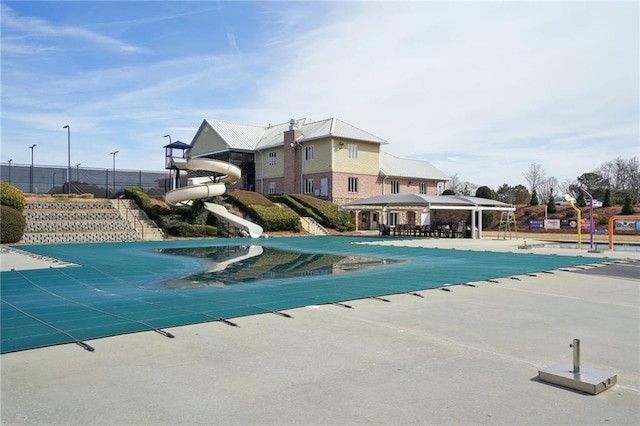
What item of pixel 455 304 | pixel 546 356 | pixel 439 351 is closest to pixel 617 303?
pixel 455 304

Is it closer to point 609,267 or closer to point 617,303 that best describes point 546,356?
point 617,303

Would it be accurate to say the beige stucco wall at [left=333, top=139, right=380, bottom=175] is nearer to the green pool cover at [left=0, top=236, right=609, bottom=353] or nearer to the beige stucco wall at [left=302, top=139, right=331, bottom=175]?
the beige stucco wall at [left=302, top=139, right=331, bottom=175]

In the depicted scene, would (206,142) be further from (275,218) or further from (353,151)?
(275,218)

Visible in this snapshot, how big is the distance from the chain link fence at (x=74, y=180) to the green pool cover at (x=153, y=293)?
28612mm

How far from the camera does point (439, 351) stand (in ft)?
17.6

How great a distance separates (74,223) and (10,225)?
4857 millimetres

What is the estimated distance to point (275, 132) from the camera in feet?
156

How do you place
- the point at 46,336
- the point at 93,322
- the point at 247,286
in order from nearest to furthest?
the point at 46,336 < the point at 93,322 < the point at 247,286

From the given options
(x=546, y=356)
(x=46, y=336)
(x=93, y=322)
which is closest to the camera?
(x=546, y=356)

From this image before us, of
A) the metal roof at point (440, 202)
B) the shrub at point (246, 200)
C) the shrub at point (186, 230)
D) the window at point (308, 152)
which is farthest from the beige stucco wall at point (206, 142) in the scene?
the metal roof at point (440, 202)

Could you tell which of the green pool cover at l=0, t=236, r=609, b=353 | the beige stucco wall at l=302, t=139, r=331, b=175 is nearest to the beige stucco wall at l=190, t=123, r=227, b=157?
the beige stucco wall at l=302, t=139, r=331, b=175

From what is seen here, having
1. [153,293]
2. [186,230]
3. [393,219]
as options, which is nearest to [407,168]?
[393,219]

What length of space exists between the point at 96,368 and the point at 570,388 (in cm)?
415

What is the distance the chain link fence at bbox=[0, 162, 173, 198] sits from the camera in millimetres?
39531
